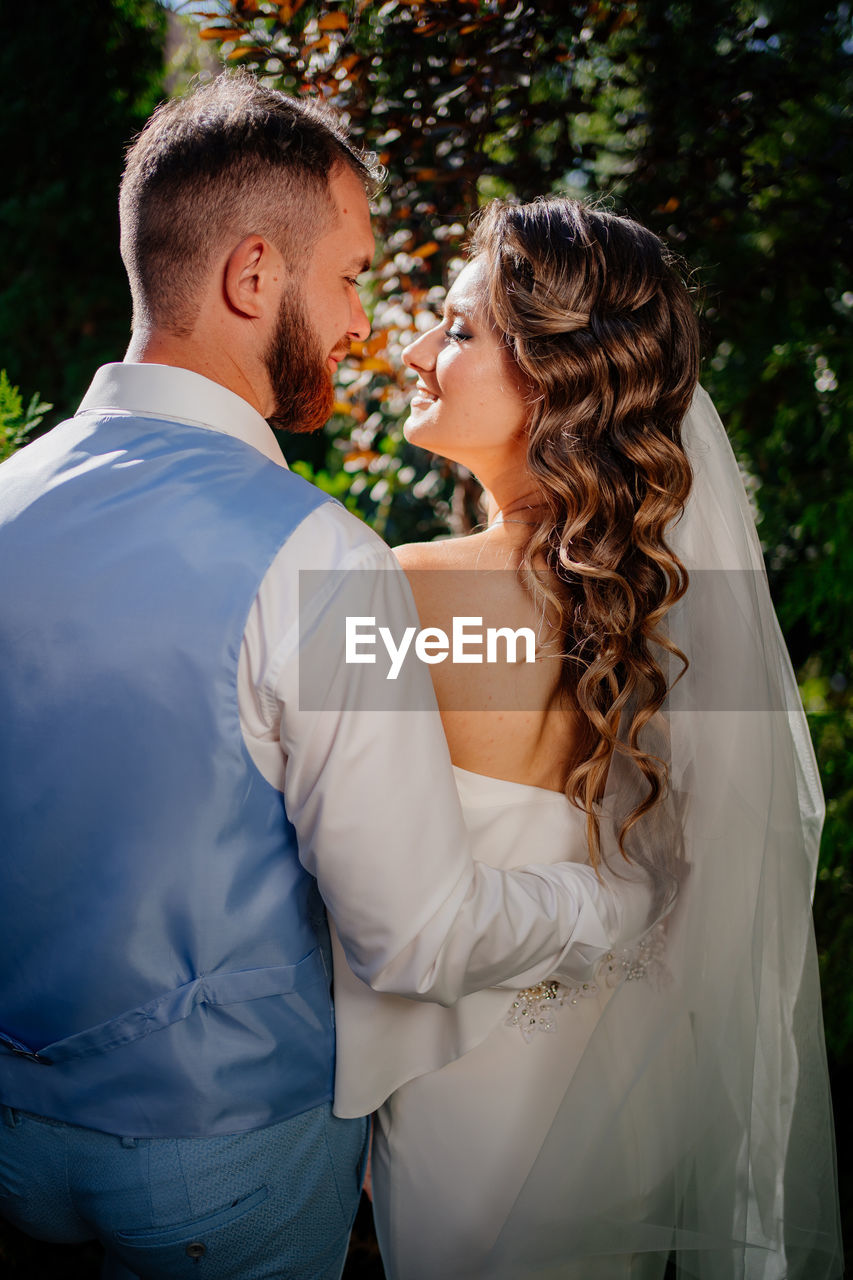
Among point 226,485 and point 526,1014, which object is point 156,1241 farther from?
point 226,485

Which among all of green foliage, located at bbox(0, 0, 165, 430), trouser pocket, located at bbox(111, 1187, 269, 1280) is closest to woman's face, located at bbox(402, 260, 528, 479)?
trouser pocket, located at bbox(111, 1187, 269, 1280)

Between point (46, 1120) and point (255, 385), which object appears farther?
point (255, 385)

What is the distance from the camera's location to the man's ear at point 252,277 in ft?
4.74

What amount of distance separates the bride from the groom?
0.37 meters

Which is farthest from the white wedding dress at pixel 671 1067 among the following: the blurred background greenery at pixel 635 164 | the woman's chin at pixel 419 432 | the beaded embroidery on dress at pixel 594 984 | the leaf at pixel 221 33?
the leaf at pixel 221 33

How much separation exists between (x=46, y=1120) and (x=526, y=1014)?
0.88m

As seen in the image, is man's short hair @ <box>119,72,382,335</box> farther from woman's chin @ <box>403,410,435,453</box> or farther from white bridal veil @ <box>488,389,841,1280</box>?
white bridal veil @ <box>488,389,841,1280</box>

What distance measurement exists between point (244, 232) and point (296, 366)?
0.22 metres

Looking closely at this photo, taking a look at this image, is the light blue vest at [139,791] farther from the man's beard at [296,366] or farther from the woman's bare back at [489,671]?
the woman's bare back at [489,671]

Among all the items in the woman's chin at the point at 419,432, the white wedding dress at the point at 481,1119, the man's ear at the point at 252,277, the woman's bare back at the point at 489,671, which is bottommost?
the white wedding dress at the point at 481,1119

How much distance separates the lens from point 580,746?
72.4 inches

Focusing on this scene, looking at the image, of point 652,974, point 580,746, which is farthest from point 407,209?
point 652,974

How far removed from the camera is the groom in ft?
4.08

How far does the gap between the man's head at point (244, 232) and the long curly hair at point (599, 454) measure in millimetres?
409
